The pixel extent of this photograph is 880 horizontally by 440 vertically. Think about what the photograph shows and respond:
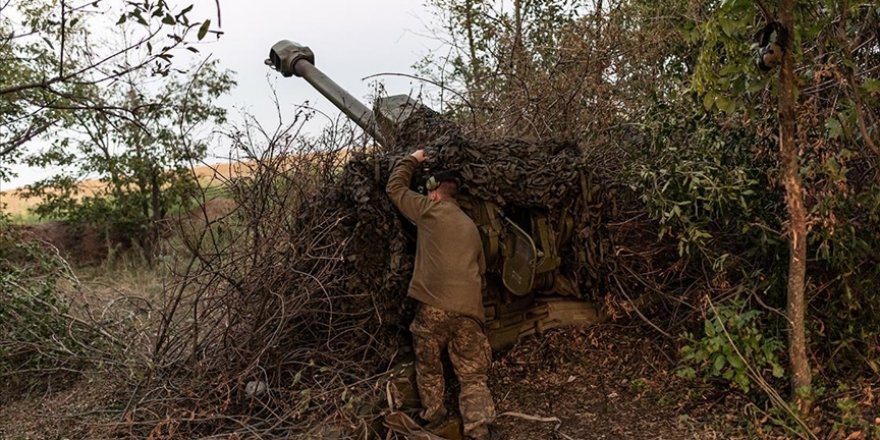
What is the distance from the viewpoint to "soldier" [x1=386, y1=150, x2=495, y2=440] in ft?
17.2

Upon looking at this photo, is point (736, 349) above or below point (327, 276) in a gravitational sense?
below

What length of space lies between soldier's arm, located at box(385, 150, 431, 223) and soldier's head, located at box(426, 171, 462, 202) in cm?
10

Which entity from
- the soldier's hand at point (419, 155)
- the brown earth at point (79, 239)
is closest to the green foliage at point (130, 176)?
the brown earth at point (79, 239)

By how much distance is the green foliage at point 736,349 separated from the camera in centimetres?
501

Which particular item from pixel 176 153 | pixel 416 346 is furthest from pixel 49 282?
pixel 176 153

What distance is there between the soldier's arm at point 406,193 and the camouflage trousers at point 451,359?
700 mm

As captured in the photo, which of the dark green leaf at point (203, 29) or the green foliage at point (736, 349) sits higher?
the dark green leaf at point (203, 29)

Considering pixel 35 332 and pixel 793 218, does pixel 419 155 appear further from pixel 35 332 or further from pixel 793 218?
pixel 35 332

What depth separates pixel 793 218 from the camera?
459 centimetres

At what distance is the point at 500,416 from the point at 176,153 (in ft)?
32.8

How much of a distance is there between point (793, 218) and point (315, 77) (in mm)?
4896

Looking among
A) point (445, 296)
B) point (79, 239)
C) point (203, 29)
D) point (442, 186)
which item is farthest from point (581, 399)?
point (79, 239)

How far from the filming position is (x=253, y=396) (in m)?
5.32

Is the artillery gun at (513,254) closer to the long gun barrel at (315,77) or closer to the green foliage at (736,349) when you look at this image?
the long gun barrel at (315,77)
